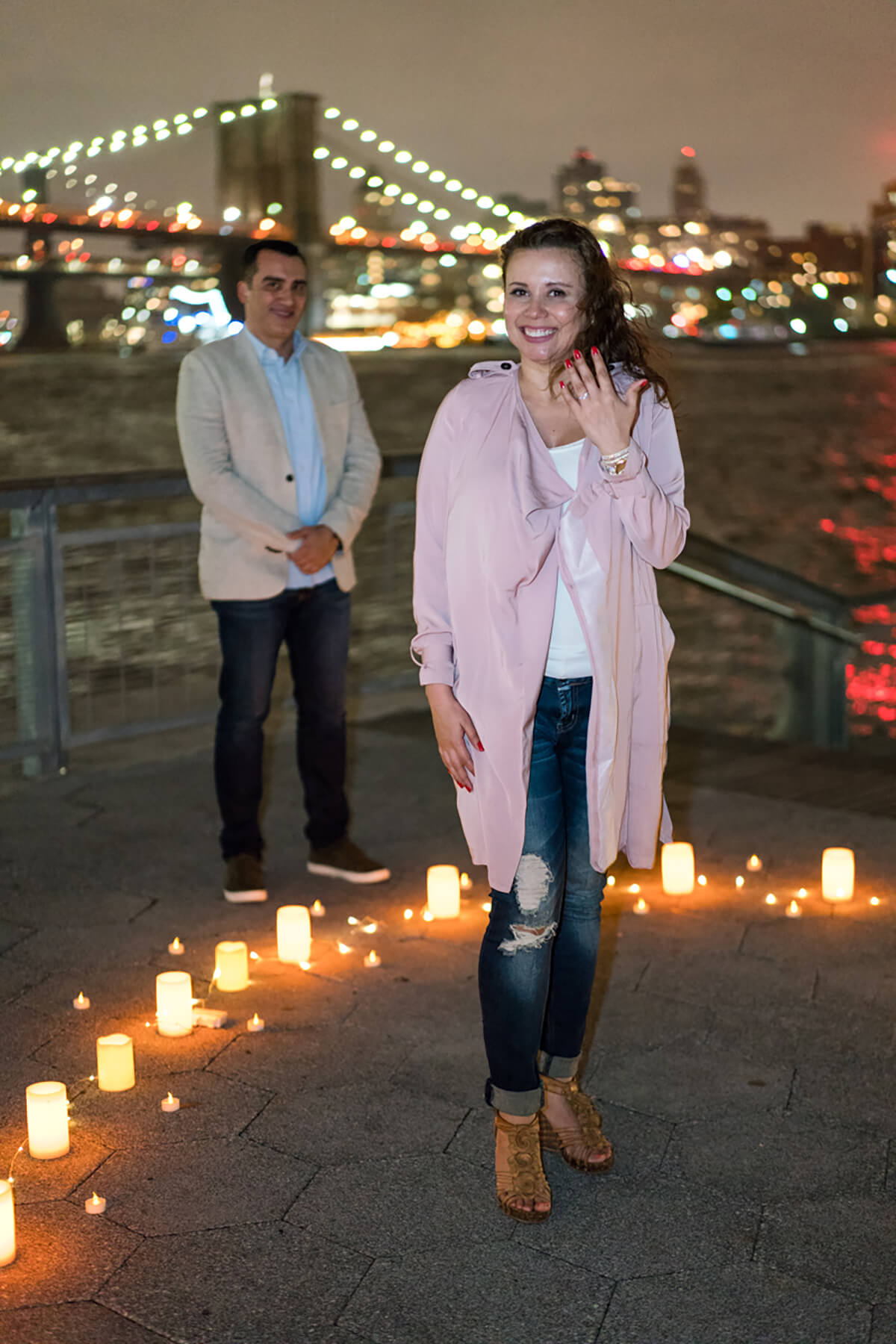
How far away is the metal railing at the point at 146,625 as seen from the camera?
503 centimetres

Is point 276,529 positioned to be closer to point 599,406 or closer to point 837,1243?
point 599,406

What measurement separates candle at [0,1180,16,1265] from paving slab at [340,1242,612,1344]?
0.52m

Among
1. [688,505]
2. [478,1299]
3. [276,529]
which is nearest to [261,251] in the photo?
[276,529]

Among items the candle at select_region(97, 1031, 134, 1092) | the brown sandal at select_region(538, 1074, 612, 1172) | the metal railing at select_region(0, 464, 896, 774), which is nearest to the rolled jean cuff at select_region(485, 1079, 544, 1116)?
the brown sandal at select_region(538, 1074, 612, 1172)

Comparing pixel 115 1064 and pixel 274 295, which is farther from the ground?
pixel 274 295

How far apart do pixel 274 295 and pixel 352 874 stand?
5.10 ft

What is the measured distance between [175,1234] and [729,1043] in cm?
124

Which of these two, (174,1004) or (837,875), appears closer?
(174,1004)

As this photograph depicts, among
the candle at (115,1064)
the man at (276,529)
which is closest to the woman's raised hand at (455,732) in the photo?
the candle at (115,1064)

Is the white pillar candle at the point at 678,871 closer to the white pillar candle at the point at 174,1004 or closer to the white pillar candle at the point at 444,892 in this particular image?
the white pillar candle at the point at 444,892

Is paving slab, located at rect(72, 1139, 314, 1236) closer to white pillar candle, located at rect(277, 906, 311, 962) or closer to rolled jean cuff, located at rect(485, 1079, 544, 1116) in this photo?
rolled jean cuff, located at rect(485, 1079, 544, 1116)

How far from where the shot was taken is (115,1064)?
8.91ft

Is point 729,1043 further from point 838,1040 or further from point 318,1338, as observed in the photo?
point 318,1338

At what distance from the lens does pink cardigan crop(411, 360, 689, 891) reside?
7.00ft
